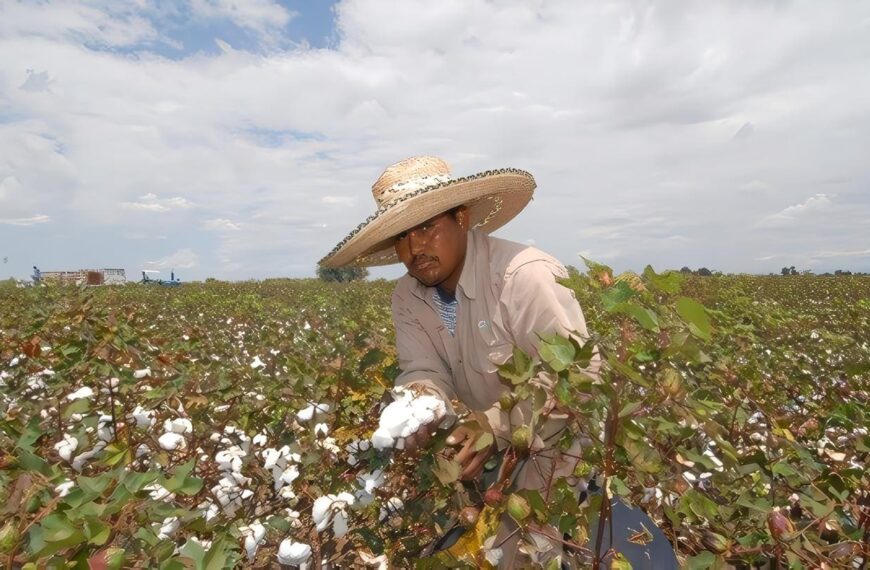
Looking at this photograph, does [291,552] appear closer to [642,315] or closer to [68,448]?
[68,448]

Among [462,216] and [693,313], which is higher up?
[462,216]

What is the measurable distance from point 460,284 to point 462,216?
0.87ft

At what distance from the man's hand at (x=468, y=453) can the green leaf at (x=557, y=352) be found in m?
0.31

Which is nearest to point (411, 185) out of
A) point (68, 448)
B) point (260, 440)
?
point (260, 440)

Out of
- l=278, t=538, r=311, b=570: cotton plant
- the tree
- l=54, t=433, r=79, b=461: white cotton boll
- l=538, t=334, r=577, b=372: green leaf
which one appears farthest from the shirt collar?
the tree

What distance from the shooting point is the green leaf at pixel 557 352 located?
1.06 metres

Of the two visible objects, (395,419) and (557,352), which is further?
(395,419)

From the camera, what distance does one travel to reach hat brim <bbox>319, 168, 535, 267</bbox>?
79.4 inches

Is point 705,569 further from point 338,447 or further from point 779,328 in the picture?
point 779,328

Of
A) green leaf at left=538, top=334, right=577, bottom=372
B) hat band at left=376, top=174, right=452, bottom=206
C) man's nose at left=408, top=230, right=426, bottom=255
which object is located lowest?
green leaf at left=538, top=334, right=577, bottom=372

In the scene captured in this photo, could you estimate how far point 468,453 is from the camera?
141cm

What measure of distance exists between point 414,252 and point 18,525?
137 cm

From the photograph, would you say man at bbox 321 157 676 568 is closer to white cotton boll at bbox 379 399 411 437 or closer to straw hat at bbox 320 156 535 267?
straw hat at bbox 320 156 535 267

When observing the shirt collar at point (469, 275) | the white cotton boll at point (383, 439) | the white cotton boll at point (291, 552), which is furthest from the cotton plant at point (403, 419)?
the shirt collar at point (469, 275)
